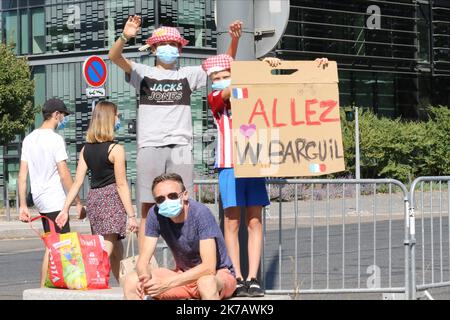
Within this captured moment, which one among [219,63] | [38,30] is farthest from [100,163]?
[38,30]

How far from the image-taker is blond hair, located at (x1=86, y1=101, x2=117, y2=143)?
8.93m

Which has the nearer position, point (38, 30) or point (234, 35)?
point (234, 35)

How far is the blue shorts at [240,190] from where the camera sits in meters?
8.26

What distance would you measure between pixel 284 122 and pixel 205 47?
100ft

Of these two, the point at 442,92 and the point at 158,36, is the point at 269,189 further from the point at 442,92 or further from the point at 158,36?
the point at 442,92

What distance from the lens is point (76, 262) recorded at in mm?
8562

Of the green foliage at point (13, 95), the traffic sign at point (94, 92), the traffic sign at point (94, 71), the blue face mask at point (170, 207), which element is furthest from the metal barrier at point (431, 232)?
the green foliage at point (13, 95)

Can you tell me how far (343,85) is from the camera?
142 feet

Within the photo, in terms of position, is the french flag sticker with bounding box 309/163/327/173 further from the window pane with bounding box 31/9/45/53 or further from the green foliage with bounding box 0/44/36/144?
the window pane with bounding box 31/9/45/53

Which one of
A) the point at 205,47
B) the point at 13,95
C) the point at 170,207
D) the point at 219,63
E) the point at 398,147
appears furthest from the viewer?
the point at 205,47

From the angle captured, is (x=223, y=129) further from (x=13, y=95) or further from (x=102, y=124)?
(x=13, y=95)

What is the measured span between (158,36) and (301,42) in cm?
3250
